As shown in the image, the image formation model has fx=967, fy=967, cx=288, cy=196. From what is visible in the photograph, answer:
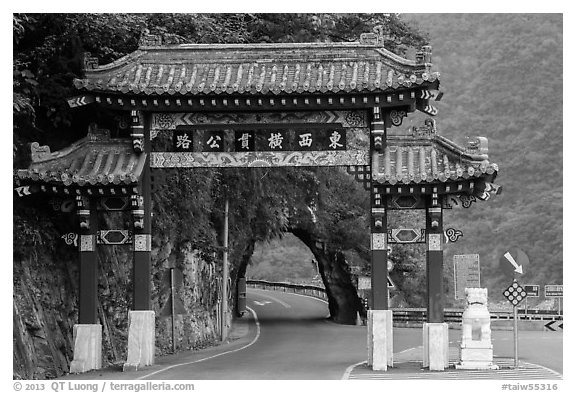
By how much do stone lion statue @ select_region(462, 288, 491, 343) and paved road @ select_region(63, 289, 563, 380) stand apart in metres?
1.81

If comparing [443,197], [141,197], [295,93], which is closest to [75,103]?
[141,197]

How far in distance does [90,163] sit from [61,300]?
329 cm

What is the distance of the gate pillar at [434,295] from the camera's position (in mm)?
18859

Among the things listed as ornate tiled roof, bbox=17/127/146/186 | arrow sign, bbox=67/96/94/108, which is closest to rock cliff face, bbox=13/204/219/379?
Result: ornate tiled roof, bbox=17/127/146/186

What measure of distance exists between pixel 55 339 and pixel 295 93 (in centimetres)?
723

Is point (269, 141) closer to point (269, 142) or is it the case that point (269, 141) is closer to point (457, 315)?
point (269, 142)

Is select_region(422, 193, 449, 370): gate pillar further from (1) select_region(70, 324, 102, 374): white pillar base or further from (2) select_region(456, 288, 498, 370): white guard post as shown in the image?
(1) select_region(70, 324, 102, 374): white pillar base

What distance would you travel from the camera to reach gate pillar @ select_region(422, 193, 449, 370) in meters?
18.9

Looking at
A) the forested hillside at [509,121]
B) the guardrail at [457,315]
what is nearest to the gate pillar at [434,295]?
the guardrail at [457,315]

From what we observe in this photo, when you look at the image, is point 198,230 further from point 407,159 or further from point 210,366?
point 407,159

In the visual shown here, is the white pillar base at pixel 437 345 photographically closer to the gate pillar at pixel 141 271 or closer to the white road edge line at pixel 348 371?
the white road edge line at pixel 348 371

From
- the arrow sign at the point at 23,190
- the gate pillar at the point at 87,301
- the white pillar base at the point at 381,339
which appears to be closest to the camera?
the arrow sign at the point at 23,190

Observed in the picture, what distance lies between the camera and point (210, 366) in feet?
66.3

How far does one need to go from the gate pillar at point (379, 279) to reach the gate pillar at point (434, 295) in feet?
2.55
